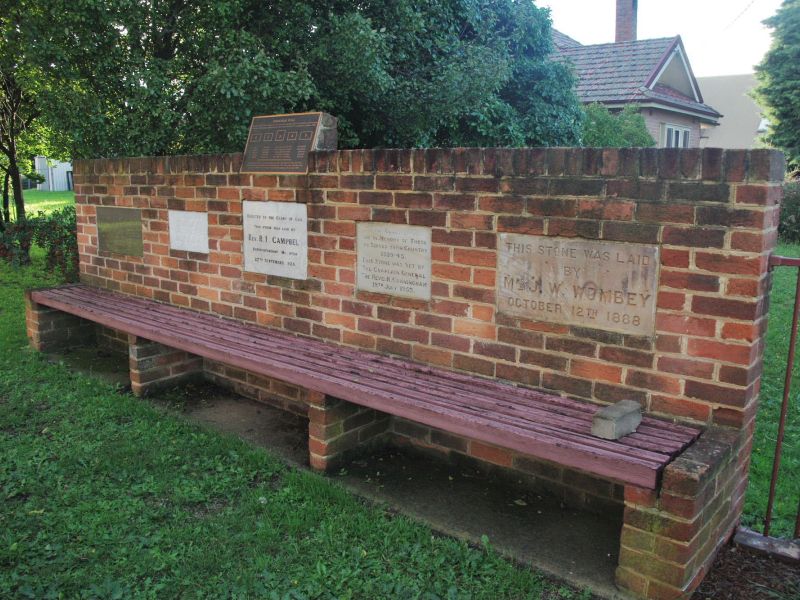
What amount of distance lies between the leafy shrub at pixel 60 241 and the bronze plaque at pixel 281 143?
5.21 metres

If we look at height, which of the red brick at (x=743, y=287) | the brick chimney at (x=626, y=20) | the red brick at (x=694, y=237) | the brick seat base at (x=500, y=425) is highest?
the brick chimney at (x=626, y=20)

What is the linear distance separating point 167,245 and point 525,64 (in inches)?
197

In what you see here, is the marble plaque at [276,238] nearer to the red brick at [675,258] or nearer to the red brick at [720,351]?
the red brick at [675,258]

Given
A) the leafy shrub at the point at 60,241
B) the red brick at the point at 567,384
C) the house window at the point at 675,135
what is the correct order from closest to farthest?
1. the red brick at the point at 567,384
2. the leafy shrub at the point at 60,241
3. the house window at the point at 675,135

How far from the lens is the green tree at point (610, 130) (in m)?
12.0

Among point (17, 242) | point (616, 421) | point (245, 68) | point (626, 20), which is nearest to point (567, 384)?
point (616, 421)

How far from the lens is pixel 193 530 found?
338cm

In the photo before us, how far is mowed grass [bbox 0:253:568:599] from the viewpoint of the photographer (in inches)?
116

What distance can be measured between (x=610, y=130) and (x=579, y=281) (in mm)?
10075

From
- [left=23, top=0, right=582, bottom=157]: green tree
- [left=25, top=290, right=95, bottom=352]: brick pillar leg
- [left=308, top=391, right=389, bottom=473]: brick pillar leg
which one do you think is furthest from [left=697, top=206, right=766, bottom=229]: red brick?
[left=25, top=290, right=95, bottom=352]: brick pillar leg

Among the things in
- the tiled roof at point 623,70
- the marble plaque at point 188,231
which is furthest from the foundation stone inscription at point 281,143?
the tiled roof at point 623,70

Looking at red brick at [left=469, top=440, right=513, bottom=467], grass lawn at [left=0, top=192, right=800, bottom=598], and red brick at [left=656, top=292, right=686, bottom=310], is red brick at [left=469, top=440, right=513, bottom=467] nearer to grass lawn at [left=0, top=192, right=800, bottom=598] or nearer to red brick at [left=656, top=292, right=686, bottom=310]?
grass lawn at [left=0, top=192, right=800, bottom=598]

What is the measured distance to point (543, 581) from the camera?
2.99 m

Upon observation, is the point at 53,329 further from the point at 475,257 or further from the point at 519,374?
the point at 519,374
